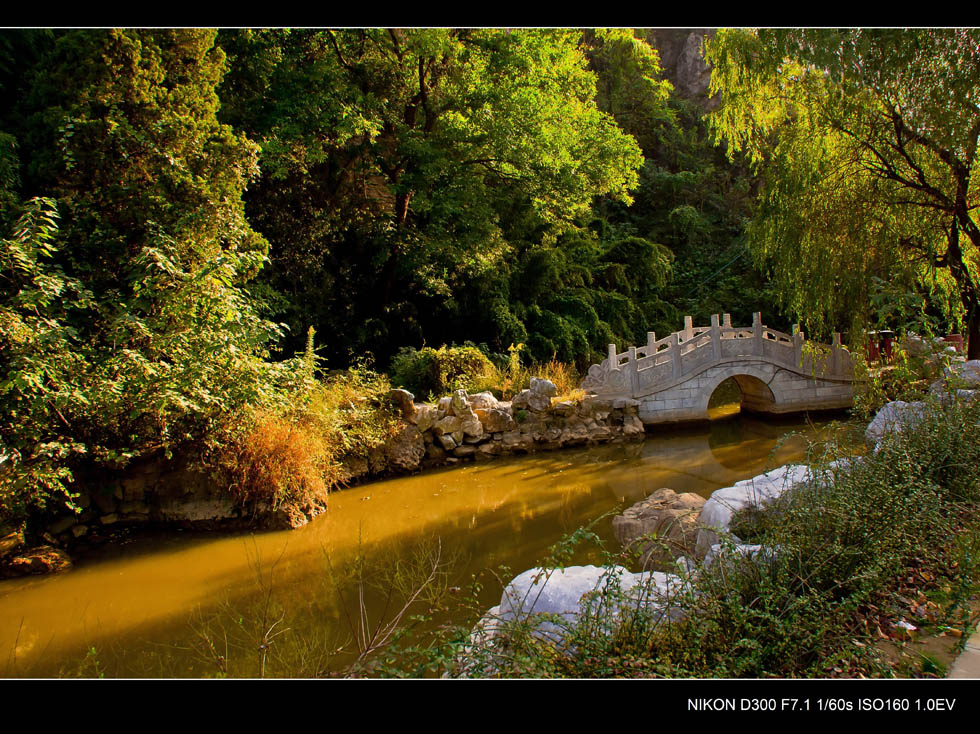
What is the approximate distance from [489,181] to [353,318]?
3.90 metres

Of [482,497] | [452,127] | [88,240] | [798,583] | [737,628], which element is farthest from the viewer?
[452,127]

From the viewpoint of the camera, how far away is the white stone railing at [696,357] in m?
10.7

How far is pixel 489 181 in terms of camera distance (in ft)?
40.4

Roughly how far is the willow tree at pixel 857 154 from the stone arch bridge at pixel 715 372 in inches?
152

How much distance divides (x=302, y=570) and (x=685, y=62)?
78.4ft

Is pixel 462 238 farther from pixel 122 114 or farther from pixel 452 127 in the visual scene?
pixel 122 114

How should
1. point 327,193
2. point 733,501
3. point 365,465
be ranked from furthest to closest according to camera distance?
point 327,193
point 365,465
point 733,501

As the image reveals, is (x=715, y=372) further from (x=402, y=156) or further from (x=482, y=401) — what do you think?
(x=402, y=156)

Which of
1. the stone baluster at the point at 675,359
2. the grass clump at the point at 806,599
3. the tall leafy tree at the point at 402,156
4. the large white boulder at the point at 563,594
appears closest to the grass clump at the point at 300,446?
the tall leafy tree at the point at 402,156

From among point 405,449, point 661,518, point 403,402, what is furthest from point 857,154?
point 405,449

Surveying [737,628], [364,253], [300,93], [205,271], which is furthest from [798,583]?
[364,253]

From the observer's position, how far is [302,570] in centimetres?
538

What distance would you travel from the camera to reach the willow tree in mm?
4891

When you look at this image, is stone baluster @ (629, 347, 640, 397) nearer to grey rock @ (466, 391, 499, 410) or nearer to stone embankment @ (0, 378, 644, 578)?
stone embankment @ (0, 378, 644, 578)
